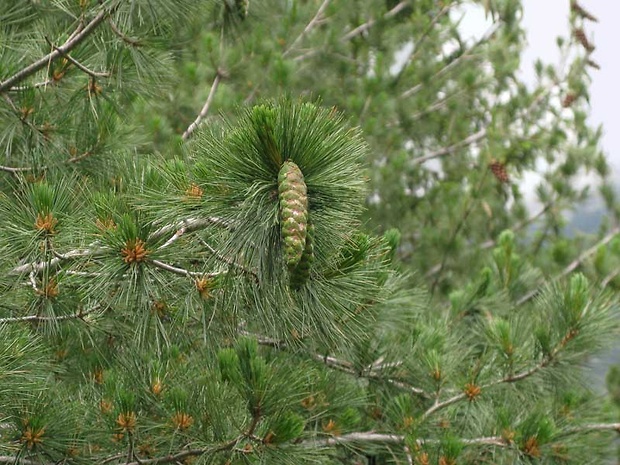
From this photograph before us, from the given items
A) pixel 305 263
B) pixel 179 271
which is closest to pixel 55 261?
pixel 179 271

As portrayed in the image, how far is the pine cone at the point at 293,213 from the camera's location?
1.31 m

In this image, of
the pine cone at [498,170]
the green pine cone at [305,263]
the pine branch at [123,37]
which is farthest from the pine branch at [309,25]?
the green pine cone at [305,263]

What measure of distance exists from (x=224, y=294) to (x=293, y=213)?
458 millimetres

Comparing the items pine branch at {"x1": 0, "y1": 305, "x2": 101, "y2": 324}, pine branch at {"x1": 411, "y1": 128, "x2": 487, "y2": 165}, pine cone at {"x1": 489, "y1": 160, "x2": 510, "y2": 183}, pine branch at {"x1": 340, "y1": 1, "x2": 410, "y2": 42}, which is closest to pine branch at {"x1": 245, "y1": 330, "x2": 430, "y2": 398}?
pine branch at {"x1": 0, "y1": 305, "x2": 101, "y2": 324}

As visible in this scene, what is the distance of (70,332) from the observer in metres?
2.42

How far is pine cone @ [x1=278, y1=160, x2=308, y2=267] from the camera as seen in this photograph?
1.31 m

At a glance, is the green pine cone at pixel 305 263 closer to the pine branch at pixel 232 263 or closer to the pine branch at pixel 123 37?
the pine branch at pixel 232 263

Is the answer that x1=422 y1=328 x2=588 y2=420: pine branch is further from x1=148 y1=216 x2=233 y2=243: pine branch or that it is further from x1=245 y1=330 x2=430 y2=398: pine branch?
x1=148 y1=216 x2=233 y2=243: pine branch

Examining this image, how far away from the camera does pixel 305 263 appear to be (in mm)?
1430

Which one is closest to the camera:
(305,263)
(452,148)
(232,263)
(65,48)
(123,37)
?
(305,263)

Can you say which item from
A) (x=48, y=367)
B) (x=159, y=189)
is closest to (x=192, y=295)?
(x=159, y=189)

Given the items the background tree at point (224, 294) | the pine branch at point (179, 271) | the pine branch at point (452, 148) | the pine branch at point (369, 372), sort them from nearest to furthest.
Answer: the background tree at point (224, 294) < the pine branch at point (179, 271) < the pine branch at point (369, 372) < the pine branch at point (452, 148)

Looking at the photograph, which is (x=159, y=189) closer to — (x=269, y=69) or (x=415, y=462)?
(x=415, y=462)

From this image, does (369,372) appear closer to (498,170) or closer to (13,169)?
(13,169)
